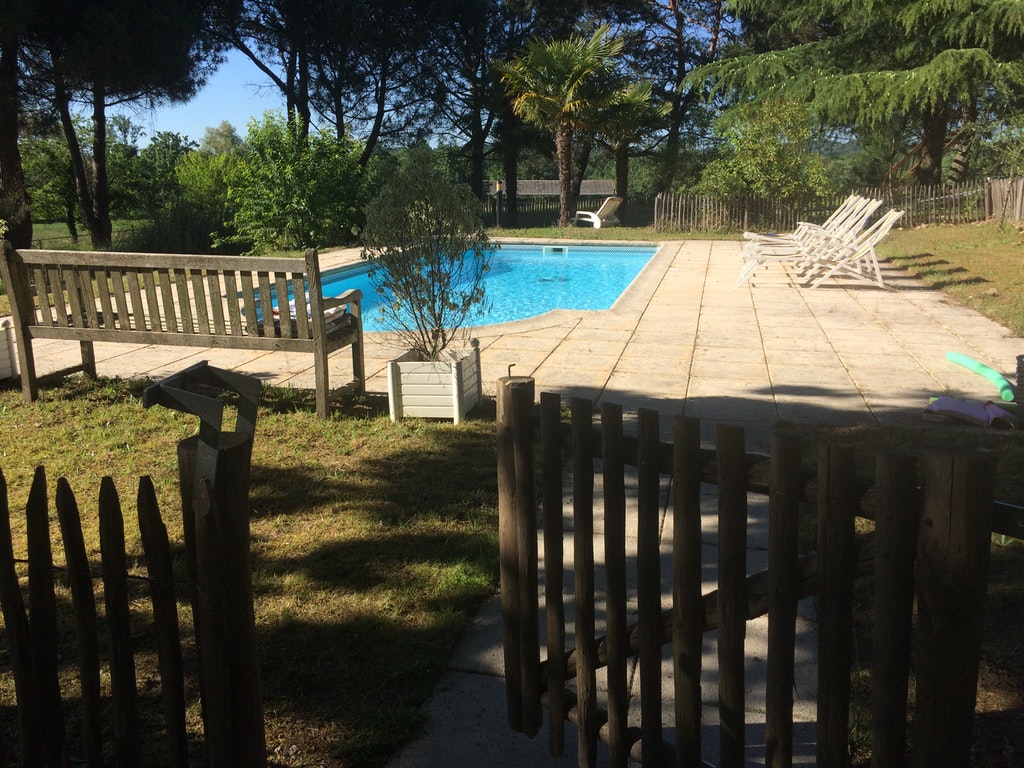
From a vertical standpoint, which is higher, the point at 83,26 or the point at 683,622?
the point at 83,26

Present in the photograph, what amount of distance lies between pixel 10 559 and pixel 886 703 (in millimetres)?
1815

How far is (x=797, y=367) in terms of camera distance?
668 centimetres

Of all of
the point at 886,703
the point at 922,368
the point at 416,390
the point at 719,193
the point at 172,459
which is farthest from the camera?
the point at 719,193

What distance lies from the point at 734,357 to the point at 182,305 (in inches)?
165

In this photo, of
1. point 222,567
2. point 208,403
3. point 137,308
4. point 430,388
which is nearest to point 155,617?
point 222,567

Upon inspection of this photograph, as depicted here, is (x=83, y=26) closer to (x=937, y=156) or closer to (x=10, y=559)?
(x=10, y=559)

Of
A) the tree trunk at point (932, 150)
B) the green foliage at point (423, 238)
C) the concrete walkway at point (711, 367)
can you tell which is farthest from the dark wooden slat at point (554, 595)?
the tree trunk at point (932, 150)

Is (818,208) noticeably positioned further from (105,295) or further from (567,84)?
(105,295)

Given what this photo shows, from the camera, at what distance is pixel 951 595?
143 centimetres

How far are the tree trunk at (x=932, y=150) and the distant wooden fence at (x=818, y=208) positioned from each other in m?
1.93

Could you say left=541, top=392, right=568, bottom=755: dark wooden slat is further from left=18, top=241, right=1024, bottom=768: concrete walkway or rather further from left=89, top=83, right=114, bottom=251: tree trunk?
left=89, top=83, right=114, bottom=251: tree trunk

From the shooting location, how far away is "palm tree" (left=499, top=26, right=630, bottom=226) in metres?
21.1

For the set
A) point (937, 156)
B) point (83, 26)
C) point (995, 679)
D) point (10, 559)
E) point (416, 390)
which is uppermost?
point (83, 26)

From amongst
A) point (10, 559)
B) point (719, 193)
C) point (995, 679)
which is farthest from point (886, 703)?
point (719, 193)
